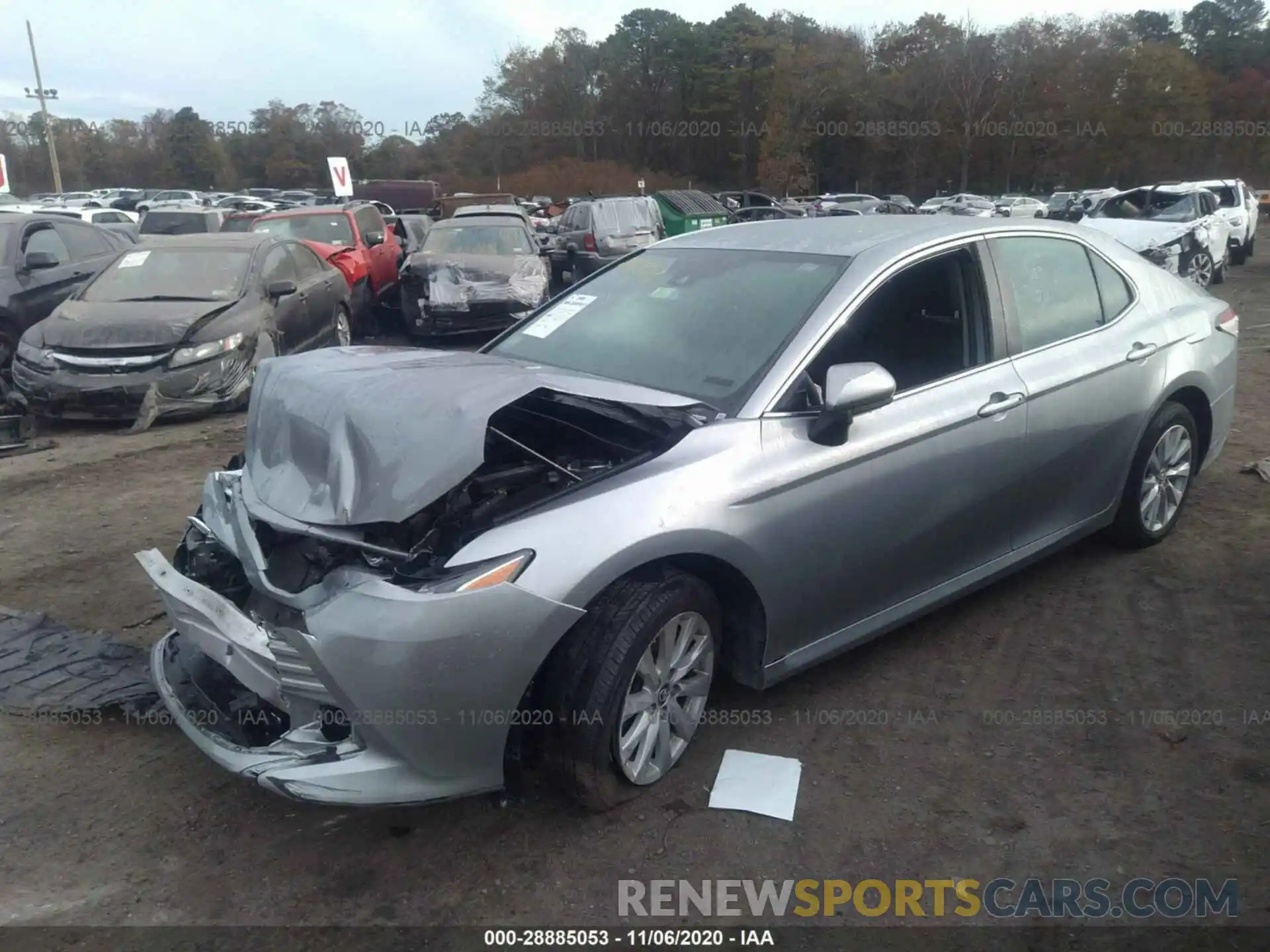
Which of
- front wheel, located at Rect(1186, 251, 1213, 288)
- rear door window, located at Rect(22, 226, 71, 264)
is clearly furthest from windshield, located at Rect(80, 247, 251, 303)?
front wheel, located at Rect(1186, 251, 1213, 288)

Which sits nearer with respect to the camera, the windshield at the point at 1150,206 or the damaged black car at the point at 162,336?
the damaged black car at the point at 162,336

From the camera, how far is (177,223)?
16688 mm

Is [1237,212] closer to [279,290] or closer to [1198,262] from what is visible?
[1198,262]

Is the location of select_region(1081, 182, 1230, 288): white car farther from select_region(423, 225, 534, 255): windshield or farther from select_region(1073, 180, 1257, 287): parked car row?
select_region(423, 225, 534, 255): windshield

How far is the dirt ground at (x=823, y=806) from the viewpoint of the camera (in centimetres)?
274

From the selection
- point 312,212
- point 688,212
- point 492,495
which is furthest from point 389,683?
point 688,212

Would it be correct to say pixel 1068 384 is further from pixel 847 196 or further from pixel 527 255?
pixel 847 196

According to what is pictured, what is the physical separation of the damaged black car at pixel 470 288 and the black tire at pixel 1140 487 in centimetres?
818

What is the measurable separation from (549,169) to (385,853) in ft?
211

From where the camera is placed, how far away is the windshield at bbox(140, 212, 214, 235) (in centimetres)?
1659

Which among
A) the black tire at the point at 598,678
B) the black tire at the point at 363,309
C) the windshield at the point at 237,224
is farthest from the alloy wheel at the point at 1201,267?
the black tire at the point at 598,678

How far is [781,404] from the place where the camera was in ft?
10.9

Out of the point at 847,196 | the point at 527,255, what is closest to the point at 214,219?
the point at 527,255

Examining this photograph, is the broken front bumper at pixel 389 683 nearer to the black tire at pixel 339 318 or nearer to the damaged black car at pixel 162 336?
the damaged black car at pixel 162 336
